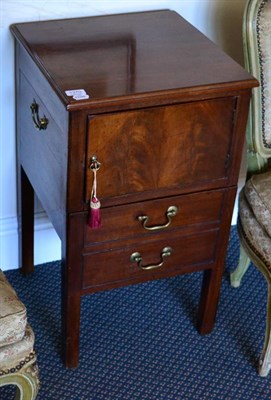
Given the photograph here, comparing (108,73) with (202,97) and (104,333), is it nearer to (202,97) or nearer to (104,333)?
(202,97)

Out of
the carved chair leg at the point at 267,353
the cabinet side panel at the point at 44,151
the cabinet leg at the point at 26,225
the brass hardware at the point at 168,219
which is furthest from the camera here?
the cabinet leg at the point at 26,225

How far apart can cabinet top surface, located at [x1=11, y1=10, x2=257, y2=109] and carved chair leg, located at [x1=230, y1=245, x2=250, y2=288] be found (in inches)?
23.7

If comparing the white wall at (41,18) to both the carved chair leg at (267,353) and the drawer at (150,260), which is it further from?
the carved chair leg at (267,353)

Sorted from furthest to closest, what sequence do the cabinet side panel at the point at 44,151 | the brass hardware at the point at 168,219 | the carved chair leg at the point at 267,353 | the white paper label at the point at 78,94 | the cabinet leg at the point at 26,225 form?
1. the cabinet leg at the point at 26,225
2. the carved chair leg at the point at 267,353
3. the brass hardware at the point at 168,219
4. the cabinet side panel at the point at 44,151
5. the white paper label at the point at 78,94

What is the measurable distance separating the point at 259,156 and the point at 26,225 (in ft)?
2.13

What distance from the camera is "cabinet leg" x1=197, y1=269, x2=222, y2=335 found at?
1.94m

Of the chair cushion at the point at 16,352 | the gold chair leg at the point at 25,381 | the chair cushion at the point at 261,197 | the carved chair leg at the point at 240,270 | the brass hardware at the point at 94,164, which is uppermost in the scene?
the brass hardware at the point at 94,164

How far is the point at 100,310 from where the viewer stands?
6.91ft

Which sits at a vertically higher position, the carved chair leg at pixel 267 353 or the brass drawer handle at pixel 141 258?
the brass drawer handle at pixel 141 258

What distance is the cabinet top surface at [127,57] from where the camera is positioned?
1.59 m

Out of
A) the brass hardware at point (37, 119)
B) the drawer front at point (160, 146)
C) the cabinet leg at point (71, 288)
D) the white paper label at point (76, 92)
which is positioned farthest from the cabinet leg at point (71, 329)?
the white paper label at point (76, 92)

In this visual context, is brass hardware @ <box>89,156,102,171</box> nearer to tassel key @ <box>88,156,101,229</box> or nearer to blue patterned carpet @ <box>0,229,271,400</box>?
tassel key @ <box>88,156,101,229</box>

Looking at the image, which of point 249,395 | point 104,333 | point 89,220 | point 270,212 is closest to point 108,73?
point 89,220

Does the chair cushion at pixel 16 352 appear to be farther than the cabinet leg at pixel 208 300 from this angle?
No
